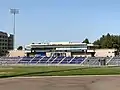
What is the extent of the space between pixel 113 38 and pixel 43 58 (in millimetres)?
78966

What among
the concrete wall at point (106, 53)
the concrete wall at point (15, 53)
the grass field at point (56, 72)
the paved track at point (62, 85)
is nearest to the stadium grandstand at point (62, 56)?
the concrete wall at point (106, 53)

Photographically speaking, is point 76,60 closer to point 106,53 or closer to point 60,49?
point 106,53

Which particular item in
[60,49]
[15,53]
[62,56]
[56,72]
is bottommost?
[56,72]

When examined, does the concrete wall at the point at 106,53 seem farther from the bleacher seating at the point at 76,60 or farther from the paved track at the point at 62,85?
the paved track at the point at 62,85

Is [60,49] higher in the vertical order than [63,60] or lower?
higher

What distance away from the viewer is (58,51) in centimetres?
15462

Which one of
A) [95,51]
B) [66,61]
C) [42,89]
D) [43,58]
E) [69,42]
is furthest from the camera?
[69,42]

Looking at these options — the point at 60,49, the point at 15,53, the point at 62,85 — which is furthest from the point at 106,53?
the point at 62,85

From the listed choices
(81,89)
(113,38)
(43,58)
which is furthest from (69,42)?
(81,89)

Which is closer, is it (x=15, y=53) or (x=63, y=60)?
(x=63, y=60)

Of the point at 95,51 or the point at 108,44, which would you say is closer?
the point at 95,51

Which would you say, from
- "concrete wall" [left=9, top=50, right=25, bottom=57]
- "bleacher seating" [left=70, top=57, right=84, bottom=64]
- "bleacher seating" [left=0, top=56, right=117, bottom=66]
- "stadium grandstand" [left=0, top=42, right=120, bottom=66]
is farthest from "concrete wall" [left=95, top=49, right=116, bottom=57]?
"bleacher seating" [left=70, top=57, right=84, bottom=64]

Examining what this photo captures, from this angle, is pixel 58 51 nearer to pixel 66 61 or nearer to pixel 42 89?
pixel 66 61

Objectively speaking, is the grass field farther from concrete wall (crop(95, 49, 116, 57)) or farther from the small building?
the small building
